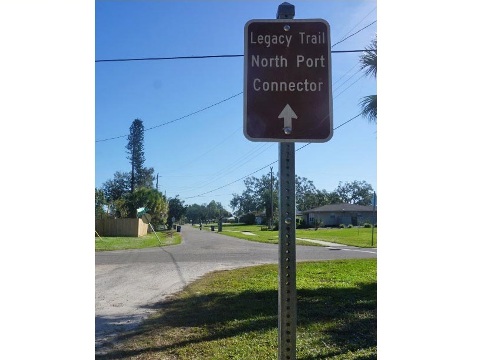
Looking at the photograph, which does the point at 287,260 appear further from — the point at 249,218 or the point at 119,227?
the point at 249,218

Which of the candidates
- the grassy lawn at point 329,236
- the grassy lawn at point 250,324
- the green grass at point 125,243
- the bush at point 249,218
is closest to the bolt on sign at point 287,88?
the grassy lawn at point 250,324

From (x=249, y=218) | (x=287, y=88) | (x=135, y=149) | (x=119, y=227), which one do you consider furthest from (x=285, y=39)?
(x=249, y=218)

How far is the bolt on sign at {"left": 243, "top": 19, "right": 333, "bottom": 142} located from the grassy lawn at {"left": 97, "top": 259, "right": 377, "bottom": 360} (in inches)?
130

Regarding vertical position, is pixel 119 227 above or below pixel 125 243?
above

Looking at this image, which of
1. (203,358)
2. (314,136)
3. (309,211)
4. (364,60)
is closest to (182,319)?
(203,358)

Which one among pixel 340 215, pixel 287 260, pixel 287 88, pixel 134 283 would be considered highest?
pixel 287 88

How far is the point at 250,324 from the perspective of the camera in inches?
223

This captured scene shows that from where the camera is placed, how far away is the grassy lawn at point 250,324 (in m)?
4.48

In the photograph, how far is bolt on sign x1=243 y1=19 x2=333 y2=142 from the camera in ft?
5.44

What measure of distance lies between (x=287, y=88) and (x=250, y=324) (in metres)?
4.62

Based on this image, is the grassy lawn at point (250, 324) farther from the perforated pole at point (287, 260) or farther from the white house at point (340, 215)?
the white house at point (340, 215)

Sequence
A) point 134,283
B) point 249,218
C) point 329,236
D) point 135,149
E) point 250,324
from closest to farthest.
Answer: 1. point 250,324
2. point 134,283
3. point 329,236
4. point 135,149
5. point 249,218

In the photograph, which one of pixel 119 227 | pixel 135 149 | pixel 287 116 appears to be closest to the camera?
pixel 287 116

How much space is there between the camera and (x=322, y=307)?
6715 millimetres
